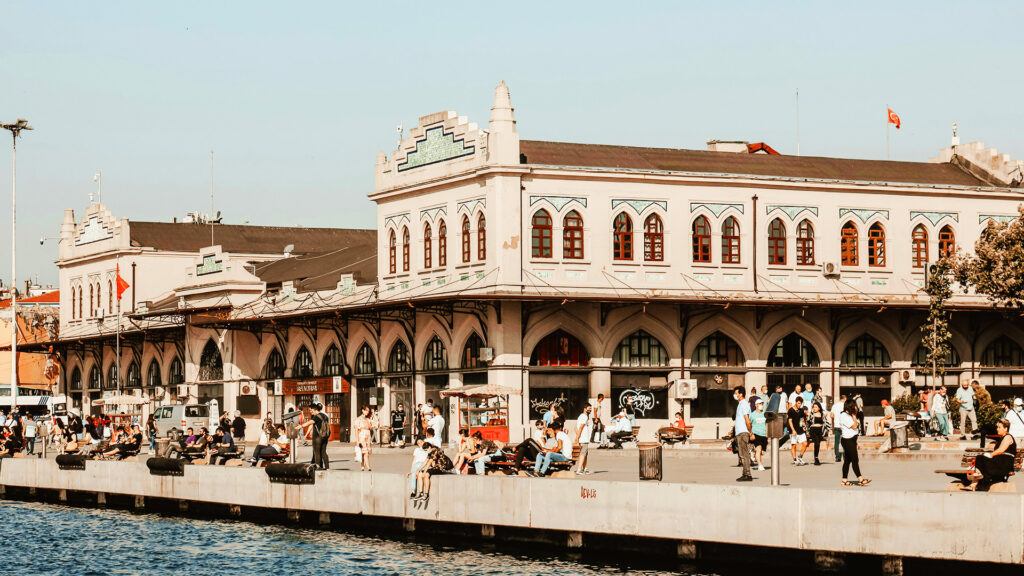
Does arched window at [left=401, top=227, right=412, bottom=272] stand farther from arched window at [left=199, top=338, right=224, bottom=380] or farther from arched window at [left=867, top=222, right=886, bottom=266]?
arched window at [left=867, top=222, right=886, bottom=266]

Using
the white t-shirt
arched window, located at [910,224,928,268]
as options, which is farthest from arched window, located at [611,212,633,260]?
the white t-shirt

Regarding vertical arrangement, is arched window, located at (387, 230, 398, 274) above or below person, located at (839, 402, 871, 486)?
above

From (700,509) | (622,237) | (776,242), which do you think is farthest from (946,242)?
(700,509)

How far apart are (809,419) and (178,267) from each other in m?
48.6

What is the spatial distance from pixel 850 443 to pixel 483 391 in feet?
76.2

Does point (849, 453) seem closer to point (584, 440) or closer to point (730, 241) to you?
point (584, 440)

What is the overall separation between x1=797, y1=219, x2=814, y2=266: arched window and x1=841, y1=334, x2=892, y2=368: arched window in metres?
3.61

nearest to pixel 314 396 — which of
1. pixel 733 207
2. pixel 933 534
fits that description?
pixel 733 207

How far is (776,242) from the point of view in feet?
189

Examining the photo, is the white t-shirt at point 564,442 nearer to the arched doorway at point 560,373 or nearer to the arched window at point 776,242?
→ the arched doorway at point 560,373

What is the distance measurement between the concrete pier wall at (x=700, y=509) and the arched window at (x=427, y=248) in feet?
63.6

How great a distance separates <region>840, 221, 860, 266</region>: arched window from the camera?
58.3 m

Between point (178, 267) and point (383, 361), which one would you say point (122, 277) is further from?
point (383, 361)

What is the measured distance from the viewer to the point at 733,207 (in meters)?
56.9
